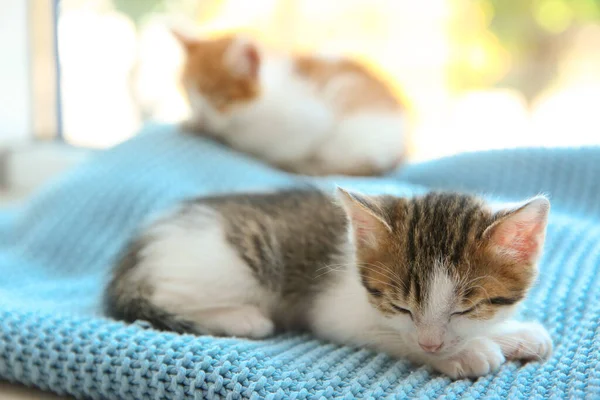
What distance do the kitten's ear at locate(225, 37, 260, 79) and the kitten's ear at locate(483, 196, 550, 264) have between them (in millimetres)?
1214

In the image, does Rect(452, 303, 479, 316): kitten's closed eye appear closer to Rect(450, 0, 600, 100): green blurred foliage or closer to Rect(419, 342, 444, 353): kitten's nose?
Rect(419, 342, 444, 353): kitten's nose

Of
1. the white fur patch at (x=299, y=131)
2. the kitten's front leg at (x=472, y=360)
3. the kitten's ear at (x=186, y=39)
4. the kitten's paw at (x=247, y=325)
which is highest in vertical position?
the kitten's ear at (x=186, y=39)

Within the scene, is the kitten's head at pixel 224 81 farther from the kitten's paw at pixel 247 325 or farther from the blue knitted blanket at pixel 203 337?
the kitten's paw at pixel 247 325

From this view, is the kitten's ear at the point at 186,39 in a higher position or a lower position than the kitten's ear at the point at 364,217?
higher

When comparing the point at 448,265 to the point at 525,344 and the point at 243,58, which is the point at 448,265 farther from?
the point at 243,58

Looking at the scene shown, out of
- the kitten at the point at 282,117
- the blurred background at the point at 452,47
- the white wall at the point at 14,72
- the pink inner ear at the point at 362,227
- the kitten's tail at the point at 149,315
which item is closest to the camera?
the pink inner ear at the point at 362,227

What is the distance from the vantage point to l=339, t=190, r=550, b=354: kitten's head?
34.4 inches

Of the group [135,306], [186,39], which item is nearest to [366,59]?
[186,39]

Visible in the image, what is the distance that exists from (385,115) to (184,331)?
1.14 m

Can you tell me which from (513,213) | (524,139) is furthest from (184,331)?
(524,139)

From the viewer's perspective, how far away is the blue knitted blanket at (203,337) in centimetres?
88

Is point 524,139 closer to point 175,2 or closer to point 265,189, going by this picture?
point 265,189

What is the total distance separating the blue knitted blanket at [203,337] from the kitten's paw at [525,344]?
0.02 meters

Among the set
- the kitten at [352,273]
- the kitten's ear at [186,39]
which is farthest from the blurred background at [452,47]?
the kitten at [352,273]
